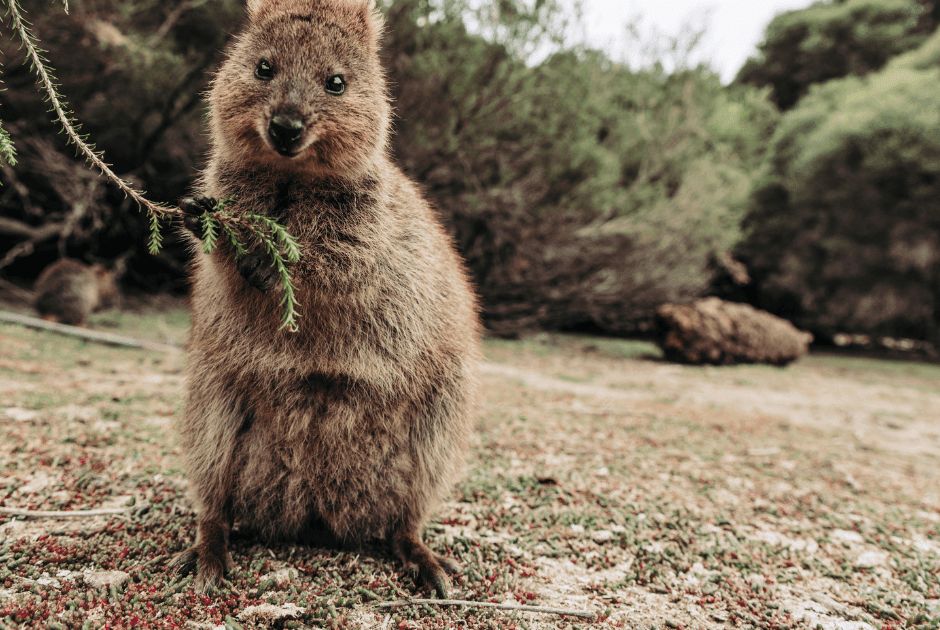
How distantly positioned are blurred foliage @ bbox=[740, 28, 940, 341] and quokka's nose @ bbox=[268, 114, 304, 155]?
40.6ft

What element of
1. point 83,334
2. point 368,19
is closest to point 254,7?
point 368,19

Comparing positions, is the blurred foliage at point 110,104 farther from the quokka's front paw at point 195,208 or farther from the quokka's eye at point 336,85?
the quokka's front paw at point 195,208

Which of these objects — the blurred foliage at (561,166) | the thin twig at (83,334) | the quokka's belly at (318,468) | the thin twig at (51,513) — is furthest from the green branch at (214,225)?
Result: the blurred foliage at (561,166)

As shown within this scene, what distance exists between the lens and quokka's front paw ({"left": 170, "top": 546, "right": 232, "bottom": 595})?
75.8 inches

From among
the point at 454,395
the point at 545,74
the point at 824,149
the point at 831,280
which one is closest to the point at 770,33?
the point at 824,149

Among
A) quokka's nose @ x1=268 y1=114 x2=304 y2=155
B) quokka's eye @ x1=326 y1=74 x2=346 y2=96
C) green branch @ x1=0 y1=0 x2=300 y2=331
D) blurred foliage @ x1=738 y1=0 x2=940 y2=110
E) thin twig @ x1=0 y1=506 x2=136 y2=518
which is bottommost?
Result: thin twig @ x1=0 y1=506 x2=136 y2=518

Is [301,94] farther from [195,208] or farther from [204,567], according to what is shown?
[204,567]

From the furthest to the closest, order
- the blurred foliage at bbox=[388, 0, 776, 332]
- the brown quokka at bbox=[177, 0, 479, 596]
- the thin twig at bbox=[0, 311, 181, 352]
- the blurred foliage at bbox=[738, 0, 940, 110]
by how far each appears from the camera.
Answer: the blurred foliage at bbox=[738, 0, 940, 110] < the blurred foliage at bbox=[388, 0, 776, 332] < the thin twig at bbox=[0, 311, 181, 352] < the brown quokka at bbox=[177, 0, 479, 596]

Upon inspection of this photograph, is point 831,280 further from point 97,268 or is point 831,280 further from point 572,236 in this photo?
point 97,268

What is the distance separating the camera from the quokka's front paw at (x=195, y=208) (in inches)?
73.0

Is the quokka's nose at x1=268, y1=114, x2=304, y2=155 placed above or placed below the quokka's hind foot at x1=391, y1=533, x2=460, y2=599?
above

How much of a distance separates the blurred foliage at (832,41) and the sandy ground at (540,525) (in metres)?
15.1

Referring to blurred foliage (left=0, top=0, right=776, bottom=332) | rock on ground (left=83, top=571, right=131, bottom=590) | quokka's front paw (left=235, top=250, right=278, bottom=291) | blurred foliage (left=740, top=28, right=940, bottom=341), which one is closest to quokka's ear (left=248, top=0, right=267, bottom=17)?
quokka's front paw (left=235, top=250, right=278, bottom=291)

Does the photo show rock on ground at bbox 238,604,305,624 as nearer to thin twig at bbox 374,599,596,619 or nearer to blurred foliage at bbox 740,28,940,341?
thin twig at bbox 374,599,596,619
